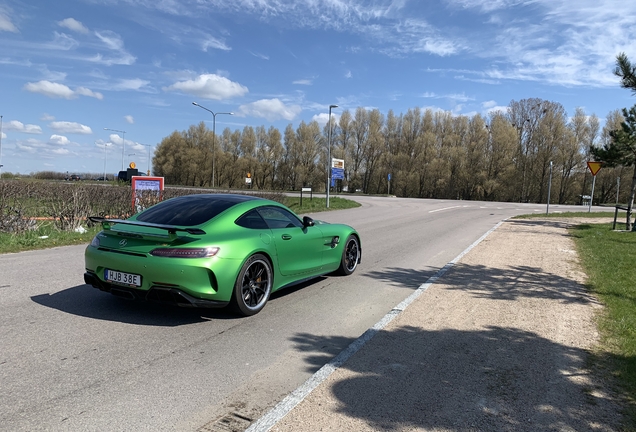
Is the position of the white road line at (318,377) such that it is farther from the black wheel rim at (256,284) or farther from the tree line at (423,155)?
the tree line at (423,155)

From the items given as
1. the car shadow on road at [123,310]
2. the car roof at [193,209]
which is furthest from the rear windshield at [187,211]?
the car shadow on road at [123,310]

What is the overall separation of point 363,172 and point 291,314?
75.9 meters

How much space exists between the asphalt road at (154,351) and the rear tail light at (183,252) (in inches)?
30.8

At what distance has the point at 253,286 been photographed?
5.26 m

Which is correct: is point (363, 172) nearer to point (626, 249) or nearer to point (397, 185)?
point (397, 185)

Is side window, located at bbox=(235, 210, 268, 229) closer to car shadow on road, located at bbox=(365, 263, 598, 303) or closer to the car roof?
the car roof

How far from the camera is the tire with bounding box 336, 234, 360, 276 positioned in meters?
7.50

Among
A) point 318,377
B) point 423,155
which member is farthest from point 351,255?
point 423,155

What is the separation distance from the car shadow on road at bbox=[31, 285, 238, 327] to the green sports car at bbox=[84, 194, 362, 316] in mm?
317

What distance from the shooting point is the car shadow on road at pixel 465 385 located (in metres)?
3.00

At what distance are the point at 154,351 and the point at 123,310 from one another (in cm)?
142

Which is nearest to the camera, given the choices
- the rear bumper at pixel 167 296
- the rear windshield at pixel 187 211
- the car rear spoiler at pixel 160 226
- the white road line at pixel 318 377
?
the white road line at pixel 318 377

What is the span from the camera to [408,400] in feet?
10.7

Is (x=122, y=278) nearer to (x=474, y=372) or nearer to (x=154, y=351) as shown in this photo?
(x=154, y=351)
